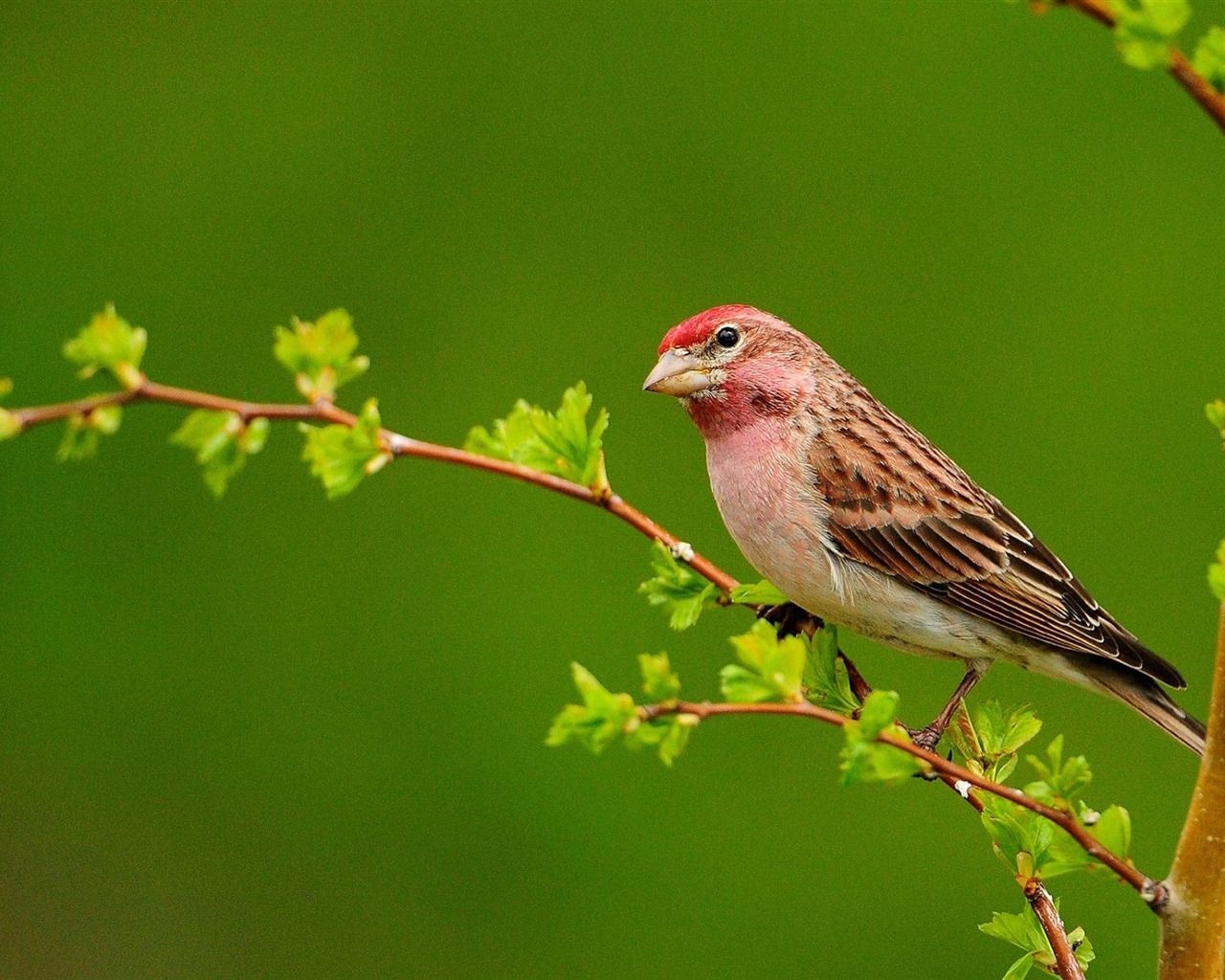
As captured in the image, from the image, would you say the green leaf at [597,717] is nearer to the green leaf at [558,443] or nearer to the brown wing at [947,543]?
the green leaf at [558,443]

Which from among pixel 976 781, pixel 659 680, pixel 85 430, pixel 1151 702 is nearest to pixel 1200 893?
pixel 976 781

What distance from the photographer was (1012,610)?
3.73 m

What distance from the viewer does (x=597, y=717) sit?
2.01 meters

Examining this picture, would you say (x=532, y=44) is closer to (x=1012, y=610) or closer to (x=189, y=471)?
(x=189, y=471)

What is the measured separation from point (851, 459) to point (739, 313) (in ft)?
1.34

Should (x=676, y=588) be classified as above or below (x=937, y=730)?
above

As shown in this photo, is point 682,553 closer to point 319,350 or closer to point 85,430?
point 319,350

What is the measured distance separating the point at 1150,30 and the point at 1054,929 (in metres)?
1.25

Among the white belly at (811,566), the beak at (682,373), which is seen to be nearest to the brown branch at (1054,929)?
the white belly at (811,566)

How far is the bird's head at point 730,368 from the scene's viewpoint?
3.76 meters

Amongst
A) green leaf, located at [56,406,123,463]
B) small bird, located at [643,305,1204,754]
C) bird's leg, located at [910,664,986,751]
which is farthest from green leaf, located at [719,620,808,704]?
small bird, located at [643,305,1204,754]

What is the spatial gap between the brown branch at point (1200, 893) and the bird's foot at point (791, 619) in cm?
181

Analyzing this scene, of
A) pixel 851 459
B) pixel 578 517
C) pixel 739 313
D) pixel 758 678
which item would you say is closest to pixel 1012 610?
pixel 851 459

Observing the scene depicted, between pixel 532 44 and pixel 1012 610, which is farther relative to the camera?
pixel 532 44
